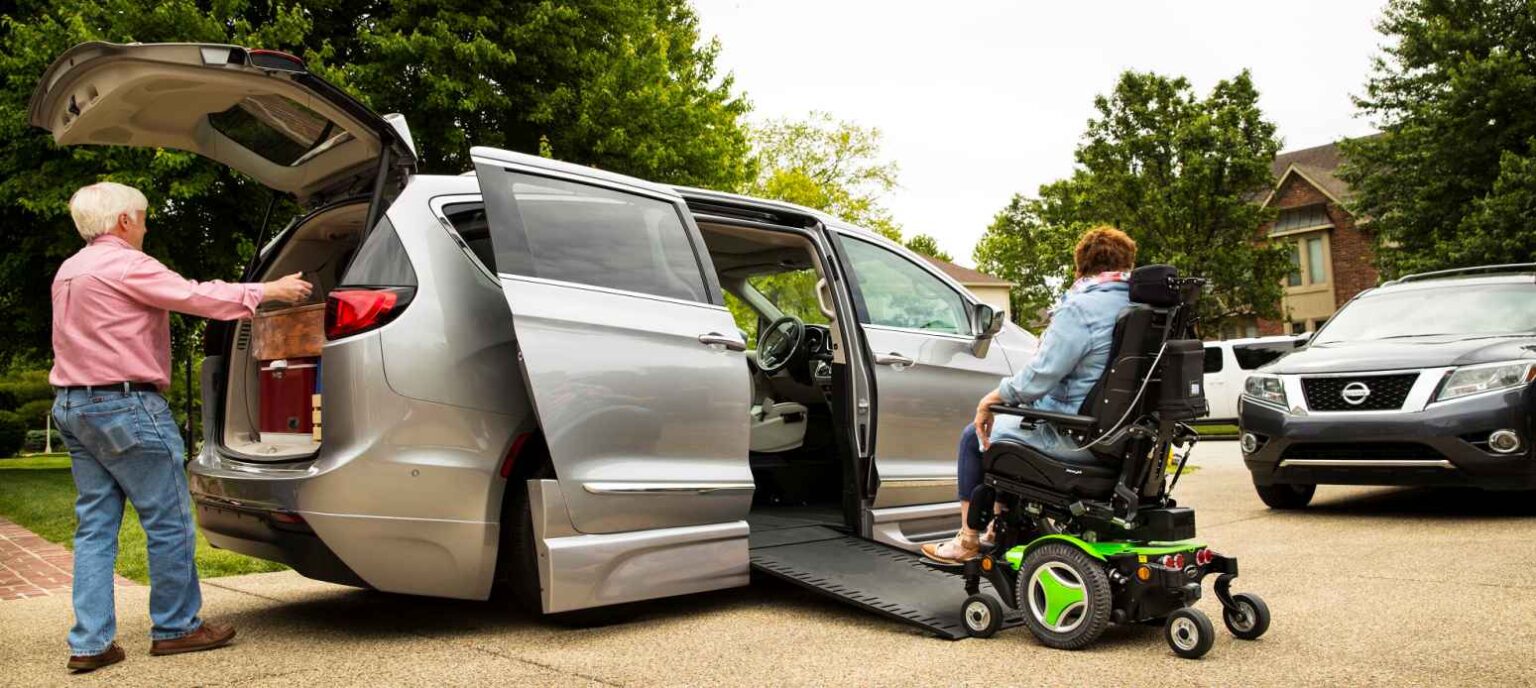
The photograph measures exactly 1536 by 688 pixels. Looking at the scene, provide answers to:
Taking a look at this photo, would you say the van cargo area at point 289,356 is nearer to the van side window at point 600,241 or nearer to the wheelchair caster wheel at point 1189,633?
the van side window at point 600,241

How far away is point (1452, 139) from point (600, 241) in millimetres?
27832

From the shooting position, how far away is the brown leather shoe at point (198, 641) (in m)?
4.20

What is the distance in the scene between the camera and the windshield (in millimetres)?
8258

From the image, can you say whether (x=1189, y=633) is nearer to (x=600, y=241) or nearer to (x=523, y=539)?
(x=523, y=539)

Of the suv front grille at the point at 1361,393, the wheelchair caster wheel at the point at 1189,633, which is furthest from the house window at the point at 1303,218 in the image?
the wheelchair caster wheel at the point at 1189,633

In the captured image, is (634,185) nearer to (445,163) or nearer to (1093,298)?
(1093,298)

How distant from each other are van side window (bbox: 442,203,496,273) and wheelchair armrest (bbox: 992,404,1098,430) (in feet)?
6.73

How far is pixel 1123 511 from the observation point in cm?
426

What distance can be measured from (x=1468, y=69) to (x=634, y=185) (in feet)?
87.4

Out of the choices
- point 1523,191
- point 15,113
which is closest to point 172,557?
point 15,113

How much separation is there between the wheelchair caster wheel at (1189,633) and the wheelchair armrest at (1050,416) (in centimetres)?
73

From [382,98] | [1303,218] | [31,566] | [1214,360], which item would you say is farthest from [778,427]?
[1303,218]

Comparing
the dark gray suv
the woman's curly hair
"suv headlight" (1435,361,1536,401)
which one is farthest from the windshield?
the woman's curly hair

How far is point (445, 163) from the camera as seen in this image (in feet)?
50.7
